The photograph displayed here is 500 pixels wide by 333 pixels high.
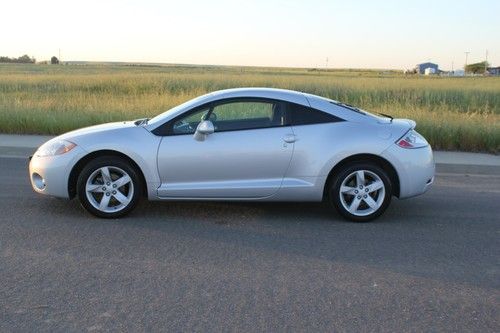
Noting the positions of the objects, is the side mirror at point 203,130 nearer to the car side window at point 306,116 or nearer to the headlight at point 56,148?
the car side window at point 306,116

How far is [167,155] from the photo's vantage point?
5.77 meters

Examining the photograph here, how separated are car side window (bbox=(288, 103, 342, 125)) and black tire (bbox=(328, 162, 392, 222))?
555 millimetres

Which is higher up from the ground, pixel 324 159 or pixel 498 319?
pixel 324 159

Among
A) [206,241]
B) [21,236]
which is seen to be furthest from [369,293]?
[21,236]

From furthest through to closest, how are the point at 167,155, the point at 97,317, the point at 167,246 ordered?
the point at 167,155 → the point at 167,246 → the point at 97,317

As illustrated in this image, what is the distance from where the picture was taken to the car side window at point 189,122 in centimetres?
590

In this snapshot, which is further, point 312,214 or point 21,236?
point 312,214

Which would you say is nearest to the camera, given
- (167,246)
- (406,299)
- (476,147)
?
(406,299)

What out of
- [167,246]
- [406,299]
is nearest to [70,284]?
[167,246]

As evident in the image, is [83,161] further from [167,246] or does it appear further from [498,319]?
[498,319]

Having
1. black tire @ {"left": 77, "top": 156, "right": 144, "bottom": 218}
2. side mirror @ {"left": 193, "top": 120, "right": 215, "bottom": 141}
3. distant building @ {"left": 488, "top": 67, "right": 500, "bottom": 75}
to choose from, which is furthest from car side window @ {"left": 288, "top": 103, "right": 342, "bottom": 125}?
distant building @ {"left": 488, "top": 67, "right": 500, "bottom": 75}

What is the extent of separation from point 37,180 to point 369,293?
3.78 meters

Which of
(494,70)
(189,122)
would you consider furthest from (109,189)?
(494,70)

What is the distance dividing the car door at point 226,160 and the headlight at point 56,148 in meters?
0.99
